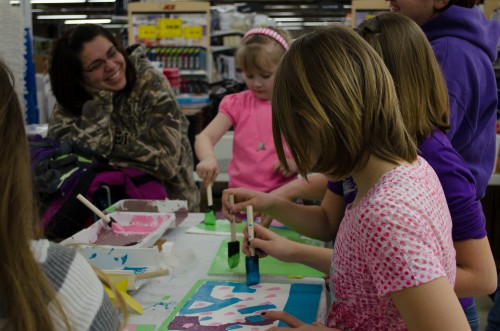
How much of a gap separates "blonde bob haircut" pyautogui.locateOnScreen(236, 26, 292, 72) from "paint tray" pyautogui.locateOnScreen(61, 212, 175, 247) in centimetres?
71

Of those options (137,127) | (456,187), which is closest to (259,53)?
(137,127)

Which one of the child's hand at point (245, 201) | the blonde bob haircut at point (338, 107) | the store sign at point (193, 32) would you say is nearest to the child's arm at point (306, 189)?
the child's hand at point (245, 201)

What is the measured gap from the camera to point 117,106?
2342 mm

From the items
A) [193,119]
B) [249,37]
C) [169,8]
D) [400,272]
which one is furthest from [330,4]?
[400,272]

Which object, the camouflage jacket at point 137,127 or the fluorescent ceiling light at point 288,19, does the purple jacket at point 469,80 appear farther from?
the fluorescent ceiling light at point 288,19

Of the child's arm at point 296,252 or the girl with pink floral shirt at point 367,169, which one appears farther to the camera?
the child's arm at point 296,252

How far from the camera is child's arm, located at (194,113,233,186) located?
1.93 meters

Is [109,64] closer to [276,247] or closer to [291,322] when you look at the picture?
[276,247]

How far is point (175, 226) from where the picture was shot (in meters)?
1.79

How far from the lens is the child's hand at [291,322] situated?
102 cm

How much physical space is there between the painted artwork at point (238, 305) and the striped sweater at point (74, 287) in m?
0.47

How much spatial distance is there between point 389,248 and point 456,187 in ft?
1.07

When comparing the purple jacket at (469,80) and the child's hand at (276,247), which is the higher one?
the purple jacket at (469,80)

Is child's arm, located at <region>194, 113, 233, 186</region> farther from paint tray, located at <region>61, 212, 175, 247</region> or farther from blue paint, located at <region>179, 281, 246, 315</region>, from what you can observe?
blue paint, located at <region>179, 281, 246, 315</region>
